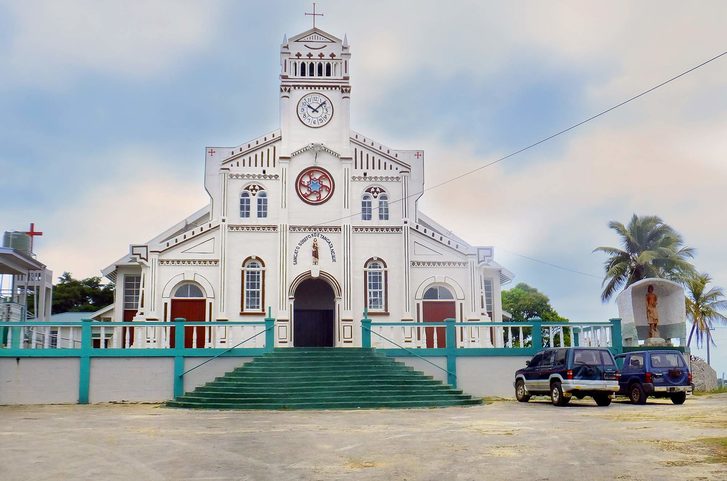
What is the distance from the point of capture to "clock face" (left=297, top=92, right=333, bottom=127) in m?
31.5

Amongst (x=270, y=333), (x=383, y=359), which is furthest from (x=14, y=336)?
(x=383, y=359)

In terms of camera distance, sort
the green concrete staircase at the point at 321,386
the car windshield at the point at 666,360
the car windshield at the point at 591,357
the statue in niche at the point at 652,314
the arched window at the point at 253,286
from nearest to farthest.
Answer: the car windshield at the point at 591,357 → the green concrete staircase at the point at 321,386 → the car windshield at the point at 666,360 → the arched window at the point at 253,286 → the statue in niche at the point at 652,314

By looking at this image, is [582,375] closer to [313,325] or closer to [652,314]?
[652,314]

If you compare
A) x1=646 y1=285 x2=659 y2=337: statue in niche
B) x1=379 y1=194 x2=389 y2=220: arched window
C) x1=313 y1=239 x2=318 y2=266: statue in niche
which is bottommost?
x1=646 y1=285 x2=659 y2=337: statue in niche

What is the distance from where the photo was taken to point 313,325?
31.6 m

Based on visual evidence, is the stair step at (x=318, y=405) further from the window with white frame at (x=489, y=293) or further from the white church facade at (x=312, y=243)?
the window with white frame at (x=489, y=293)

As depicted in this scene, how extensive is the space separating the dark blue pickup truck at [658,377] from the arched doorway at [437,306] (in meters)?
9.56

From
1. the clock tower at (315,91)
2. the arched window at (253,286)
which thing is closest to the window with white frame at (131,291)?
the arched window at (253,286)

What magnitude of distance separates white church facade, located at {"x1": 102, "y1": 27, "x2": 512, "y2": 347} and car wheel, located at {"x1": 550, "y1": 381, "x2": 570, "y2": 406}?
32.3ft

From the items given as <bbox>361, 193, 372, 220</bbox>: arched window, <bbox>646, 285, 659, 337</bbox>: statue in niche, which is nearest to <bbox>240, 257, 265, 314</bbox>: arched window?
<bbox>361, 193, 372, 220</bbox>: arched window

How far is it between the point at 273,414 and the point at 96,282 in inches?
1777

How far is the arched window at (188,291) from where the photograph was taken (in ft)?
97.3

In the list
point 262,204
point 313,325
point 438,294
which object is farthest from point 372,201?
point 313,325

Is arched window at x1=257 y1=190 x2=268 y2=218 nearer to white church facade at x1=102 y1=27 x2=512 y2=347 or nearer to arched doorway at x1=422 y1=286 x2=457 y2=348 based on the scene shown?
white church facade at x1=102 y1=27 x2=512 y2=347
